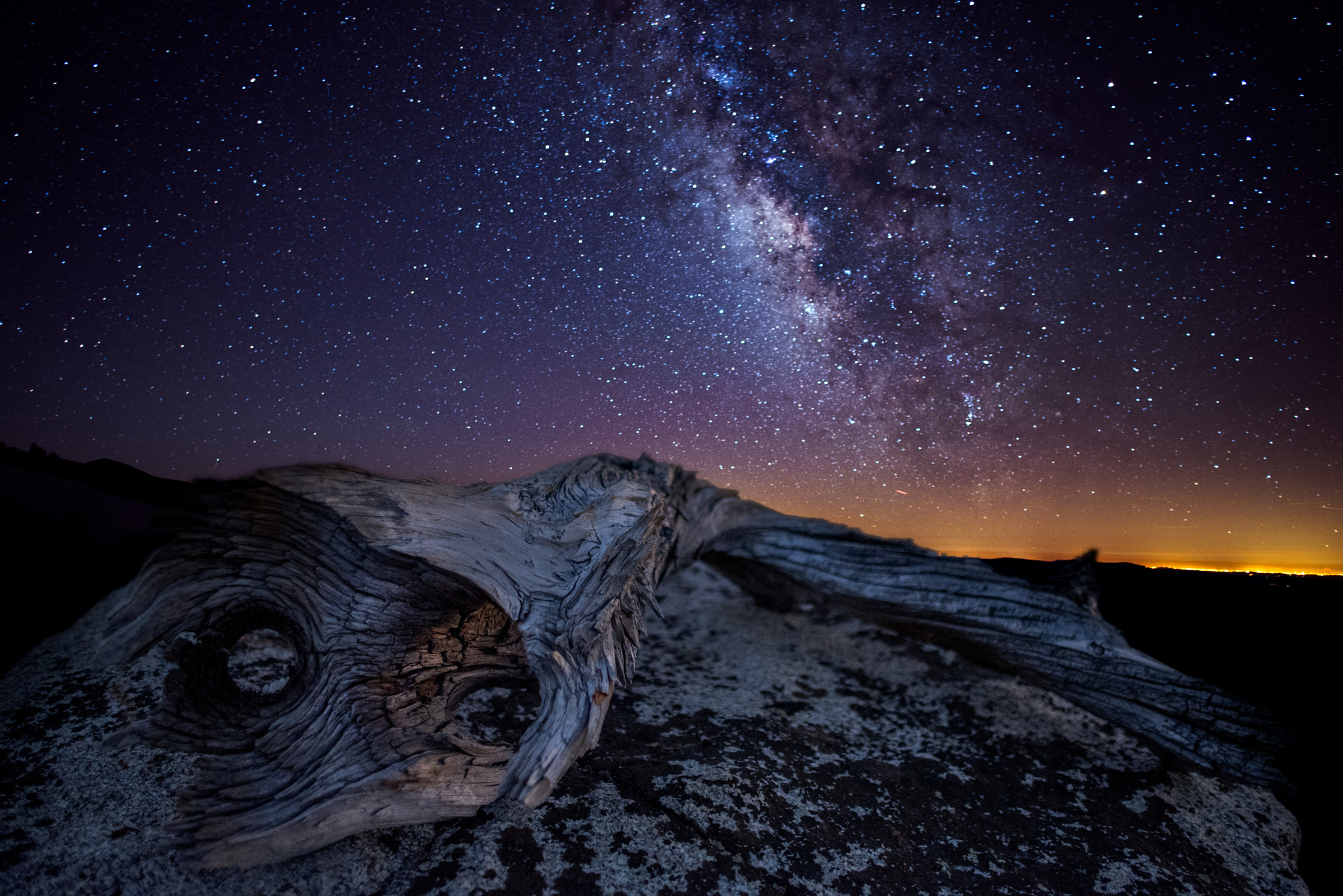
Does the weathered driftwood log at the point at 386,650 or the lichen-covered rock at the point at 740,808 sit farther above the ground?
the weathered driftwood log at the point at 386,650

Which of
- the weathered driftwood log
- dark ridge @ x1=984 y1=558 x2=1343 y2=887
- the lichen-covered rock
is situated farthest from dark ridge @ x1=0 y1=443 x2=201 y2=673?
dark ridge @ x1=984 y1=558 x2=1343 y2=887

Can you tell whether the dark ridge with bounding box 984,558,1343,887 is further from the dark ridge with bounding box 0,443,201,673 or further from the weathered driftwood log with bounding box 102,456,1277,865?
the dark ridge with bounding box 0,443,201,673

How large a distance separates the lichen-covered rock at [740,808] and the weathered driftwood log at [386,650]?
0.15 meters

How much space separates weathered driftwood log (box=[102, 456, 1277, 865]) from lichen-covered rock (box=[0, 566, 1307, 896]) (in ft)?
0.51

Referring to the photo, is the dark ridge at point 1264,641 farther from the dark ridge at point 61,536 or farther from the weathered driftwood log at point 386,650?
the dark ridge at point 61,536

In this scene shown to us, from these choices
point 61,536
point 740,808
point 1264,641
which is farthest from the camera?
point 61,536

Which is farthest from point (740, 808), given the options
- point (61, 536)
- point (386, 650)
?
point (61, 536)

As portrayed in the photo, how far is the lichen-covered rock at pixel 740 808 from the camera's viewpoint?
1.64 m

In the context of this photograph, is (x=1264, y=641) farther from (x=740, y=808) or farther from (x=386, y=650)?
(x=386, y=650)

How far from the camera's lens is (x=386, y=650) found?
2057 mm

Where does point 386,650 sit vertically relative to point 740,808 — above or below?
above

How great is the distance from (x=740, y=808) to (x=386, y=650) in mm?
1403

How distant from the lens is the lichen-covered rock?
64.5 inches

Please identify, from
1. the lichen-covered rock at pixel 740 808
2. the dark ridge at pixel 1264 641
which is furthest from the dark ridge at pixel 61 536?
the dark ridge at pixel 1264 641
